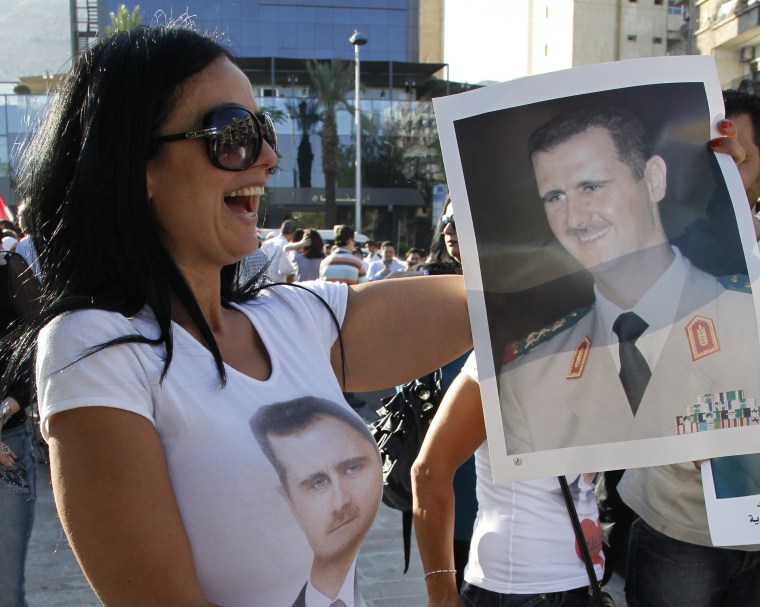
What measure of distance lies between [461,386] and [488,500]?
34cm

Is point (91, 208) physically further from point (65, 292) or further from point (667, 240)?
point (667, 240)

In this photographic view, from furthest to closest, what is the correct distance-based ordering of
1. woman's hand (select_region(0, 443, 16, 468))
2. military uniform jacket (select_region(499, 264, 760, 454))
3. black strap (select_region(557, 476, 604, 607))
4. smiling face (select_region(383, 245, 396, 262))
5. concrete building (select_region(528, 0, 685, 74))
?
concrete building (select_region(528, 0, 685, 74)), smiling face (select_region(383, 245, 396, 262)), woman's hand (select_region(0, 443, 16, 468)), black strap (select_region(557, 476, 604, 607)), military uniform jacket (select_region(499, 264, 760, 454))

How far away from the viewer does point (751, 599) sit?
2.10 metres

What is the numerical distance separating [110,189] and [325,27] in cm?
5069

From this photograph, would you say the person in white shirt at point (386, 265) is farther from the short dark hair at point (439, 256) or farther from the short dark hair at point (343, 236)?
the short dark hair at point (439, 256)

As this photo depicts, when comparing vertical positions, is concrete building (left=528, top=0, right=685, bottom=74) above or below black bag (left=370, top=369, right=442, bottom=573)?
above

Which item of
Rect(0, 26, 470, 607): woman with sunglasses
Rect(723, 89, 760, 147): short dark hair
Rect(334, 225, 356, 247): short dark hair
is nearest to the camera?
Rect(0, 26, 470, 607): woman with sunglasses

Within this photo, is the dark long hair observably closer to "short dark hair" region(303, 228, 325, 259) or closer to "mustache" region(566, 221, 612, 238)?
Answer: "mustache" region(566, 221, 612, 238)

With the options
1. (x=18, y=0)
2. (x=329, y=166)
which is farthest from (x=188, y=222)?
(x=329, y=166)

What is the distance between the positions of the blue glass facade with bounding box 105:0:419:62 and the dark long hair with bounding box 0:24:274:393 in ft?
160

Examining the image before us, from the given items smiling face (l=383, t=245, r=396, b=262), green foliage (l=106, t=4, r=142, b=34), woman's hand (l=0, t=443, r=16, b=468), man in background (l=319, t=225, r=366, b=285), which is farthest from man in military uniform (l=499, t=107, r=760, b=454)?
smiling face (l=383, t=245, r=396, b=262)

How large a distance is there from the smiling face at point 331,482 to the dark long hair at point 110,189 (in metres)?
0.17

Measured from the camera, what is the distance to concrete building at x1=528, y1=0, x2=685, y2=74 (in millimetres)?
34219

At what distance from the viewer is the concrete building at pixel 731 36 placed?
62.0 feet
